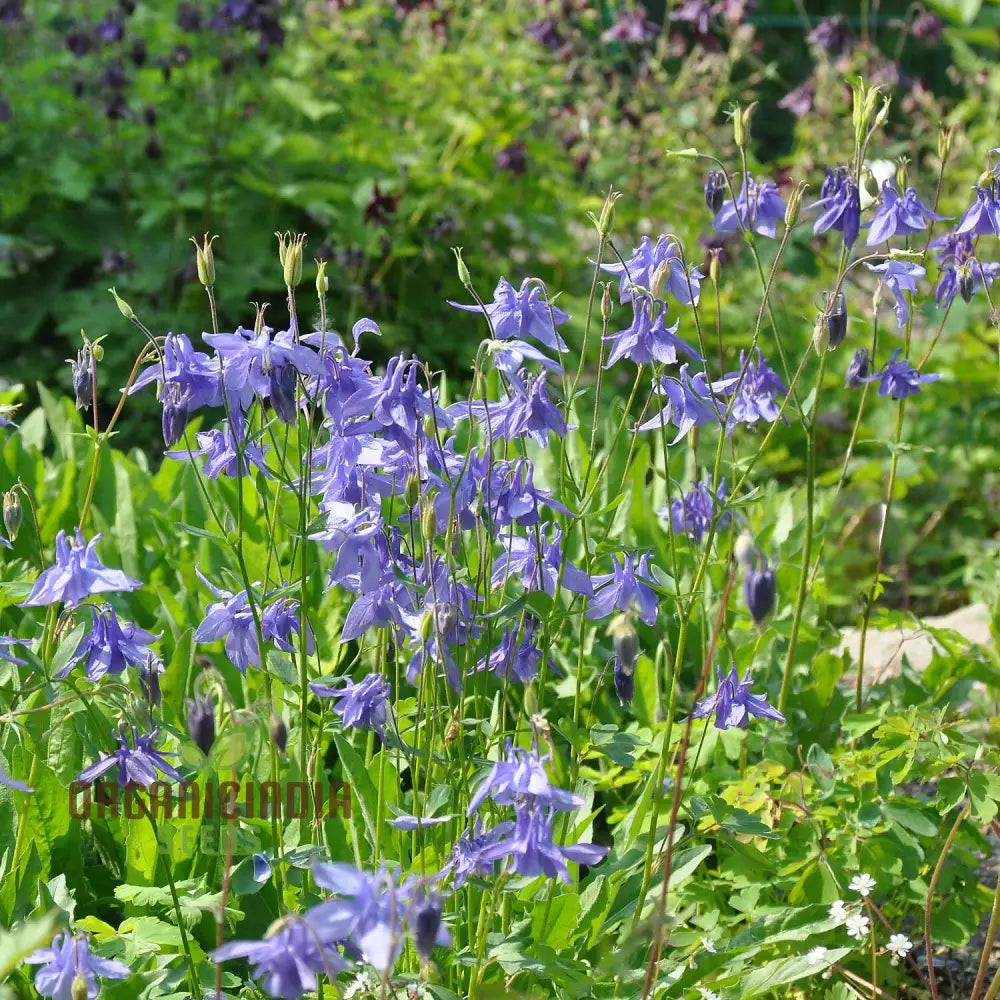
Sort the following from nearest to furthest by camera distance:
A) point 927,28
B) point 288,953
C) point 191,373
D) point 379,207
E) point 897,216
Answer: point 288,953, point 191,373, point 897,216, point 379,207, point 927,28

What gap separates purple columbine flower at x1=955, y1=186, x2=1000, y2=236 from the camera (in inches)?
81.5

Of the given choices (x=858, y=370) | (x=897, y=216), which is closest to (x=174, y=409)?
(x=897, y=216)

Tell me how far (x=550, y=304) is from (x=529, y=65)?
4.12 m

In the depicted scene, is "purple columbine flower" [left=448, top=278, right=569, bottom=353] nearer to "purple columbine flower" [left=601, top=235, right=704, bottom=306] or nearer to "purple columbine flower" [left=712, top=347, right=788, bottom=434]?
"purple columbine flower" [left=601, top=235, right=704, bottom=306]

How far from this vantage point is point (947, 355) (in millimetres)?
5059

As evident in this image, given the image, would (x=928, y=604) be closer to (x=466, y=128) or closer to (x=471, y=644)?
(x=466, y=128)

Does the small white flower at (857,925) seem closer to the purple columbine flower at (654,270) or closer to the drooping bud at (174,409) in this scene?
the purple columbine flower at (654,270)

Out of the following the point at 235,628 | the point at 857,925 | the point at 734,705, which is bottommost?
the point at 857,925

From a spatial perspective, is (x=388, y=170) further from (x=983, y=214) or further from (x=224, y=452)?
(x=224, y=452)

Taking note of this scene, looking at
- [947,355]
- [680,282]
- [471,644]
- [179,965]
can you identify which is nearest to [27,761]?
[179,965]

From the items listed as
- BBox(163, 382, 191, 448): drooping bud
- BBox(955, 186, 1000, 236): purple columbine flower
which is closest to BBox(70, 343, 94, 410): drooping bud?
BBox(163, 382, 191, 448): drooping bud

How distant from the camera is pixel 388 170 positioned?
5.47 meters

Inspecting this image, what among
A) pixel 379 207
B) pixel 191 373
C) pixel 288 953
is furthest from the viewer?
pixel 379 207

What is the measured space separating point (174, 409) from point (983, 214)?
4.21 feet
